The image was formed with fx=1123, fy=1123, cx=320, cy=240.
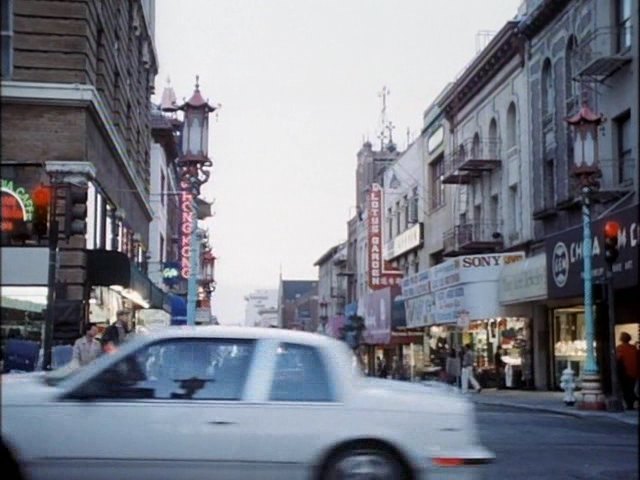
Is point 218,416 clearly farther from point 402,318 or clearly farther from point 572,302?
point 402,318

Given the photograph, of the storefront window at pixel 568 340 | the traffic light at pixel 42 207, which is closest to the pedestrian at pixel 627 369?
the storefront window at pixel 568 340

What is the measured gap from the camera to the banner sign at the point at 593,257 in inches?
1005

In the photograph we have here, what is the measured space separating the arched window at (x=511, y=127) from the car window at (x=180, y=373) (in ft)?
105

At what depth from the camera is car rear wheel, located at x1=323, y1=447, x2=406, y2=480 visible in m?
9.16

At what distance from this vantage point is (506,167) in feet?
135

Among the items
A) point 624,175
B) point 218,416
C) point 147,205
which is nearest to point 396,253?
point 147,205

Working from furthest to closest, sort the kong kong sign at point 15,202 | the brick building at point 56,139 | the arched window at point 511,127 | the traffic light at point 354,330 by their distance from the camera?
the traffic light at point 354,330 → the arched window at point 511,127 → the brick building at point 56,139 → the kong kong sign at point 15,202

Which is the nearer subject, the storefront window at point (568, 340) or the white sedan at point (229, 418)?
the white sedan at point (229, 418)

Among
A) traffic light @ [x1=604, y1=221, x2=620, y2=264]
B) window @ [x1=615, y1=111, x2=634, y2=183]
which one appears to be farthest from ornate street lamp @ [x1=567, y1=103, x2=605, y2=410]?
window @ [x1=615, y1=111, x2=634, y2=183]

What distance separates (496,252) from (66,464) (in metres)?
34.3

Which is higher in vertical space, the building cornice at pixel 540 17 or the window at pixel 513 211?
the building cornice at pixel 540 17

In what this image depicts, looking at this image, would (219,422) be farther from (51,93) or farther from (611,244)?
(51,93)

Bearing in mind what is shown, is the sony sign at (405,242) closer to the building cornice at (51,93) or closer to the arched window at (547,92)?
the arched window at (547,92)

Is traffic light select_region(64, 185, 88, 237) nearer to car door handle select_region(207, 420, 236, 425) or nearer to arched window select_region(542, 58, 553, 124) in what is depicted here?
car door handle select_region(207, 420, 236, 425)
